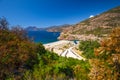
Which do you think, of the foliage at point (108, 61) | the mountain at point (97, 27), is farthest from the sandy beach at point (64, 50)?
the mountain at point (97, 27)

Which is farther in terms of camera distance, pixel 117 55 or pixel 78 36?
pixel 78 36

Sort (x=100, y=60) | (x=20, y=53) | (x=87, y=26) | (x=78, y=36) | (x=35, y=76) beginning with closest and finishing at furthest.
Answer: (x=100, y=60) → (x=35, y=76) → (x=20, y=53) → (x=78, y=36) → (x=87, y=26)

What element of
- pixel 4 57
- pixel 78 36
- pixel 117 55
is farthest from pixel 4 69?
pixel 78 36

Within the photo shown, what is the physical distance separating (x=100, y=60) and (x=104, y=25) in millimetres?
169705

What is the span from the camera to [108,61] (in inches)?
471

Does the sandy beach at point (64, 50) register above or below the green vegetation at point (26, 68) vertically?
below

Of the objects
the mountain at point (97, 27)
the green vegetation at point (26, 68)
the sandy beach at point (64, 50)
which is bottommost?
the sandy beach at point (64, 50)

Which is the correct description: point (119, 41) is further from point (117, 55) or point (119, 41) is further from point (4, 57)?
point (4, 57)

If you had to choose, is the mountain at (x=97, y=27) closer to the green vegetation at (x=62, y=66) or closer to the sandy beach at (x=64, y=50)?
the sandy beach at (x=64, y=50)

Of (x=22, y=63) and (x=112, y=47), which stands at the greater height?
(x=112, y=47)

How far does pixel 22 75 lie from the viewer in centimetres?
1664

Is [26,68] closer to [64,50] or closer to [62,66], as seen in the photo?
[62,66]

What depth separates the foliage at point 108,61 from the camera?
11695mm

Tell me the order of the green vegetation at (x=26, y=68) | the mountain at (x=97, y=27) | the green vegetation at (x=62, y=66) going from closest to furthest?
the green vegetation at (x=62, y=66)
the green vegetation at (x=26, y=68)
the mountain at (x=97, y=27)
